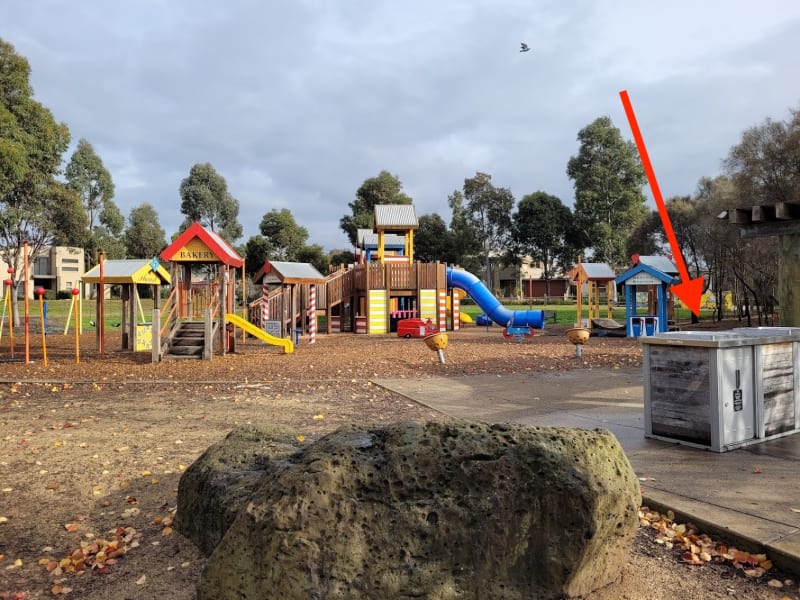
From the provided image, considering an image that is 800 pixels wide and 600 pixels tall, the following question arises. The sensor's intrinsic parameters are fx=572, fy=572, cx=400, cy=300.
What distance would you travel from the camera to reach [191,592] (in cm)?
328

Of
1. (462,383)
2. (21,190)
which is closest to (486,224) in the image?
(21,190)

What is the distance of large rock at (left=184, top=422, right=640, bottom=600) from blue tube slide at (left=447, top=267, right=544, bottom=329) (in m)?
25.1

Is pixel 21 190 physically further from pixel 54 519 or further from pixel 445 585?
pixel 445 585

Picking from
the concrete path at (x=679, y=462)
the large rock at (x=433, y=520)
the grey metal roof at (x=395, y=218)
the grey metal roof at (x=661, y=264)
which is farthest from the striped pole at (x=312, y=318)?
the large rock at (x=433, y=520)

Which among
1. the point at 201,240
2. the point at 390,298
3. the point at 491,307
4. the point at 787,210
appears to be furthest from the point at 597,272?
the point at 201,240

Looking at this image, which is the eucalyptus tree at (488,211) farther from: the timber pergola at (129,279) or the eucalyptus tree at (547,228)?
the timber pergola at (129,279)

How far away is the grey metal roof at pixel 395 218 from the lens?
1201 inches

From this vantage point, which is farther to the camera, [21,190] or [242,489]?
[21,190]

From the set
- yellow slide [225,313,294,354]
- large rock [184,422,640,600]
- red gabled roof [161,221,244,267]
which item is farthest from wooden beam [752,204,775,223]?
red gabled roof [161,221,244,267]

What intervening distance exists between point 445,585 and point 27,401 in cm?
939

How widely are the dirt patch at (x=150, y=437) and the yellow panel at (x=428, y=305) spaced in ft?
35.0

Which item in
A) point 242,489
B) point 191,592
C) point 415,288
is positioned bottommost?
point 191,592

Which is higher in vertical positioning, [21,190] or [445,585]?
[21,190]

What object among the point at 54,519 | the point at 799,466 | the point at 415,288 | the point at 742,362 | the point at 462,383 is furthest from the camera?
the point at 415,288
